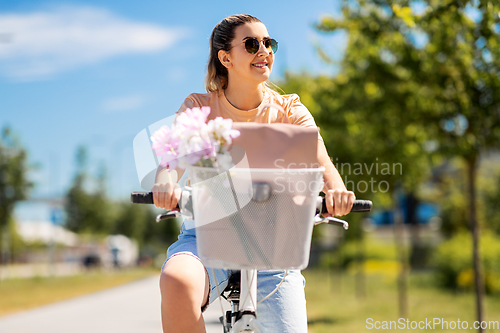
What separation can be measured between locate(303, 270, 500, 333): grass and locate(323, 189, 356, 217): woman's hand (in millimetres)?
6292

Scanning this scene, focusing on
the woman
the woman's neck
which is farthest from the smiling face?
the woman's neck

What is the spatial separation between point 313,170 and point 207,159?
13.7 inches

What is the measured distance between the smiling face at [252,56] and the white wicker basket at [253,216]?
81 centimetres

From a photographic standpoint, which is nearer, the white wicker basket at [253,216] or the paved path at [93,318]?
the white wicker basket at [253,216]

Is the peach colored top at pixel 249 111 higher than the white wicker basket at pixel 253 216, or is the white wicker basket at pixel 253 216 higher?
the peach colored top at pixel 249 111

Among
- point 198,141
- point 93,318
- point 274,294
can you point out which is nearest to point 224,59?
point 198,141

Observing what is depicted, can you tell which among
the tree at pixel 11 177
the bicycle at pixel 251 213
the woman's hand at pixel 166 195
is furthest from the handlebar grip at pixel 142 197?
the tree at pixel 11 177

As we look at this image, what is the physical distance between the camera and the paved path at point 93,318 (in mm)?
7562

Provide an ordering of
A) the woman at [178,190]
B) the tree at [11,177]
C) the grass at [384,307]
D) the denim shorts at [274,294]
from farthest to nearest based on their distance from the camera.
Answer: the tree at [11,177] → the grass at [384,307] → the denim shorts at [274,294] → the woman at [178,190]

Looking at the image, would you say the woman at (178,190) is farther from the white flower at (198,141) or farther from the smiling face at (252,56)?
the white flower at (198,141)

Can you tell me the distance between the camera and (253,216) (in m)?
1.71

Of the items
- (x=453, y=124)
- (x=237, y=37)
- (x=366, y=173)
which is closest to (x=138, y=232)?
(x=366, y=173)

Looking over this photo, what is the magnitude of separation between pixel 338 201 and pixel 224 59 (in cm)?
99

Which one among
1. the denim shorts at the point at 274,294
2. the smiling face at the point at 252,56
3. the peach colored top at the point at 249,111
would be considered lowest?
the denim shorts at the point at 274,294
